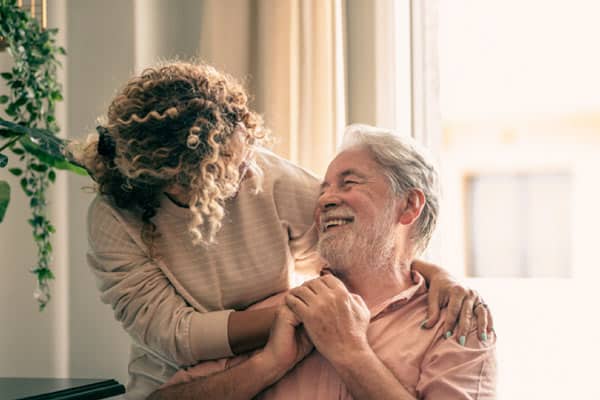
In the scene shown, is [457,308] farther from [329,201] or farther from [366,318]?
[329,201]

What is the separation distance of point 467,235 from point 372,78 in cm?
210

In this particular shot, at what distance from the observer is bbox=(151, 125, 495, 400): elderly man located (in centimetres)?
167

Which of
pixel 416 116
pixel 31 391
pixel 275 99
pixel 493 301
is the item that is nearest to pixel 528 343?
pixel 493 301

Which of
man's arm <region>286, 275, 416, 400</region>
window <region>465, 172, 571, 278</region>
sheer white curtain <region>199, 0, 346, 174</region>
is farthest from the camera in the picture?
window <region>465, 172, 571, 278</region>

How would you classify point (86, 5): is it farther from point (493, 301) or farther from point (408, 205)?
point (493, 301)

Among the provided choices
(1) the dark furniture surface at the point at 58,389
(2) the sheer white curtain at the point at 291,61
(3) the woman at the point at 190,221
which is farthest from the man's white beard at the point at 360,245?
(2) the sheer white curtain at the point at 291,61

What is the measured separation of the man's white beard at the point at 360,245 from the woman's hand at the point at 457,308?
0.44 feet

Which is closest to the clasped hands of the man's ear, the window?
the man's ear

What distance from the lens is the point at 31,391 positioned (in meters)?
1.83

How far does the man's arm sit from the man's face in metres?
0.08

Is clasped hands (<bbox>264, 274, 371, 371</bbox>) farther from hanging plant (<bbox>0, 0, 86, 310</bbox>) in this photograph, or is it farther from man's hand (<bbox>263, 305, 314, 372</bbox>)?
hanging plant (<bbox>0, 0, 86, 310</bbox>)

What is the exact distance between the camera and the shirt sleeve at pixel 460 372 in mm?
1643

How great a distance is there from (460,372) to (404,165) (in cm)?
47

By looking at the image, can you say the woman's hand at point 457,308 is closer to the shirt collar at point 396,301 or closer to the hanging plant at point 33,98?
the shirt collar at point 396,301
